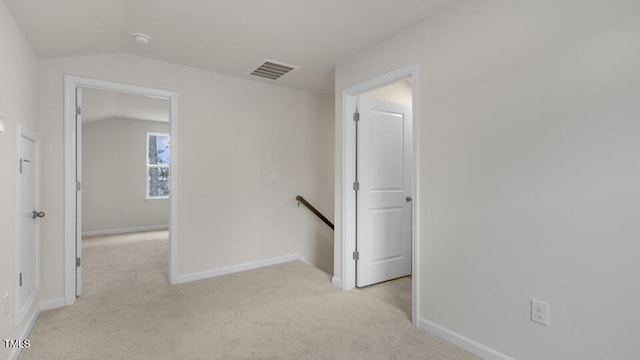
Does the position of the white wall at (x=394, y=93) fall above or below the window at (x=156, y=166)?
above

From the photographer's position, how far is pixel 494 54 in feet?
6.26

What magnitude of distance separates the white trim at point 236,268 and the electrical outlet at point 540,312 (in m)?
2.85

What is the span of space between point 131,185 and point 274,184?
444 cm

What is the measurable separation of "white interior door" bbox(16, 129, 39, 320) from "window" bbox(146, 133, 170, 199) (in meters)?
4.70

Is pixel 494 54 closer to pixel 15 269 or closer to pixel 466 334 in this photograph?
pixel 466 334

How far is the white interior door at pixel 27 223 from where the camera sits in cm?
214

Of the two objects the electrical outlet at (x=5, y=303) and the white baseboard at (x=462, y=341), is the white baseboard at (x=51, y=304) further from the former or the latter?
the white baseboard at (x=462, y=341)

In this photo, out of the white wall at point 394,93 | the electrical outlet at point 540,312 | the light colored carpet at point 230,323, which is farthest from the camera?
the white wall at point 394,93

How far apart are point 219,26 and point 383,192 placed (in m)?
2.16

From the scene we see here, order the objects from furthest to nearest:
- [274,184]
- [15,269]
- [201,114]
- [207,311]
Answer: [274,184], [201,114], [207,311], [15,269]

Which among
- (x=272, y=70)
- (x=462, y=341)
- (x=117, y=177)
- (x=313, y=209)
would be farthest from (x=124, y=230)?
(x=462, y=341)

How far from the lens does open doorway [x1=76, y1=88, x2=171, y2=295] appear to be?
5.18 m

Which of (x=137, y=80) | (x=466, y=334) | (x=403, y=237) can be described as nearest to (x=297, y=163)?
(x=403, y=237)

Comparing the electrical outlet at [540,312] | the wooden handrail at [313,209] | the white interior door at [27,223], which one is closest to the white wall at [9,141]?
the white interior door at [27,223]
